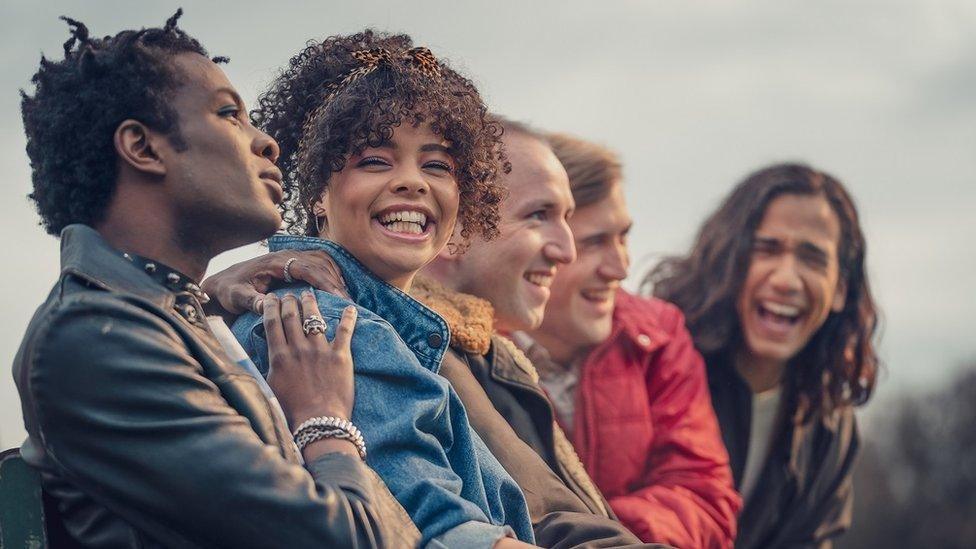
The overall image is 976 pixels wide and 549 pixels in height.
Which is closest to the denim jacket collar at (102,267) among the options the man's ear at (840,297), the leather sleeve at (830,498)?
the leather sleeve at (830,498)

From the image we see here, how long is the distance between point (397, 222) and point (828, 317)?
4.12 meters

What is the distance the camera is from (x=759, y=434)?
751 centimetres

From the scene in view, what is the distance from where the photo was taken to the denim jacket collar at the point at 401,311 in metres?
4.05

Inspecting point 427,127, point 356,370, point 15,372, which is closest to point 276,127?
point 427,127

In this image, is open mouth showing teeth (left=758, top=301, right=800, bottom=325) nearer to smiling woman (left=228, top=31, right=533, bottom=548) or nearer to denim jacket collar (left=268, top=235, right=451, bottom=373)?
smiling woman (left=228, top=31, right=533, bottom=548)

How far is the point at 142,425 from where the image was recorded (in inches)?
121

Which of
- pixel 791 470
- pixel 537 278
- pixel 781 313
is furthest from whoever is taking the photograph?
pixel 781 313

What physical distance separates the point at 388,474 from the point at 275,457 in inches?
15.4

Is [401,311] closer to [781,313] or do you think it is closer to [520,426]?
[520,426]

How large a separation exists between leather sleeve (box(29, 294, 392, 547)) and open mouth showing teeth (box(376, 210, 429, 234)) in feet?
3.21

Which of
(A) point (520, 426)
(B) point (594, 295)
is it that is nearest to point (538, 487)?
(A) point (520, 426)

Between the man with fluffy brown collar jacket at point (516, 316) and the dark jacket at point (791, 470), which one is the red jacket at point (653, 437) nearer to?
the man with fluffy brown collar jacket at point (516, 316)

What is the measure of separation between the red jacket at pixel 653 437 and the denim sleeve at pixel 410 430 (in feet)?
7.22

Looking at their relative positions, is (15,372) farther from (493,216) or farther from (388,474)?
(493,216)
